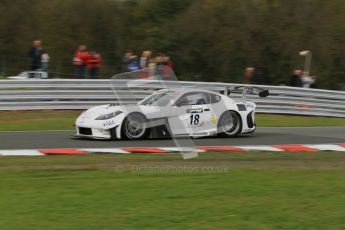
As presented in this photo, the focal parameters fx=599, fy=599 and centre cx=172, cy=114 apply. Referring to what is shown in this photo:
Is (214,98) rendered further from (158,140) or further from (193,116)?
(158,140)

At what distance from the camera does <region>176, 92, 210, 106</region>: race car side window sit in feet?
41.1

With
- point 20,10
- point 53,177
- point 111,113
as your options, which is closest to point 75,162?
point 53,177

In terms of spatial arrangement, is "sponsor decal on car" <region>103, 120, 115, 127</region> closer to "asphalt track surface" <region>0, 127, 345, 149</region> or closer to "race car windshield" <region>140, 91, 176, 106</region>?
"asphalt track surface" <region>0, 127, 345, 149</region>

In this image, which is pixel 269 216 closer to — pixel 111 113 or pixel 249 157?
pixel 249 157

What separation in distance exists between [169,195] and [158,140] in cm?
568

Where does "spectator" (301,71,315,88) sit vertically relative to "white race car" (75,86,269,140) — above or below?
above

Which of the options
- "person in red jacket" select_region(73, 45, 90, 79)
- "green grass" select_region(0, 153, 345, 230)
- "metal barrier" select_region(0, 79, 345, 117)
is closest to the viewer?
"green grass" select_region(0, 153, 345, 230)

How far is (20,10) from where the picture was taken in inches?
1409

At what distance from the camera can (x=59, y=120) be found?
52.7ft

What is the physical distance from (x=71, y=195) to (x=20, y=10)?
1226 inches

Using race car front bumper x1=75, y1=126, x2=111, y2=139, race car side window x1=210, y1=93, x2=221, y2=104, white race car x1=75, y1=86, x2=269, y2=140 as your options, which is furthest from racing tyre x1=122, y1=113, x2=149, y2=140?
race car side window x1=210, y1=93, x2=221, y2=104

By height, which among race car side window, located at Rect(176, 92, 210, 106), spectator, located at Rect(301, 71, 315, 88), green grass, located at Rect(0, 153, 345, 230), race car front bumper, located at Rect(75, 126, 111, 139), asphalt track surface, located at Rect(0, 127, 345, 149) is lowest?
green grass, located at Rect(0, 153, 345, 230)

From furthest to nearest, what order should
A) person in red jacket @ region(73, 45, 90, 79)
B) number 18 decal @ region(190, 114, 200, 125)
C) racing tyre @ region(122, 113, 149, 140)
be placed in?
person in red jacket @ region(73, 45, 90, 79) < number 18 decal @ region(190, 114, 200, 125) < racing tyre @ region(122, 113, 149, 140)

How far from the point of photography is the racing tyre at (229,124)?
13031 millimetres
